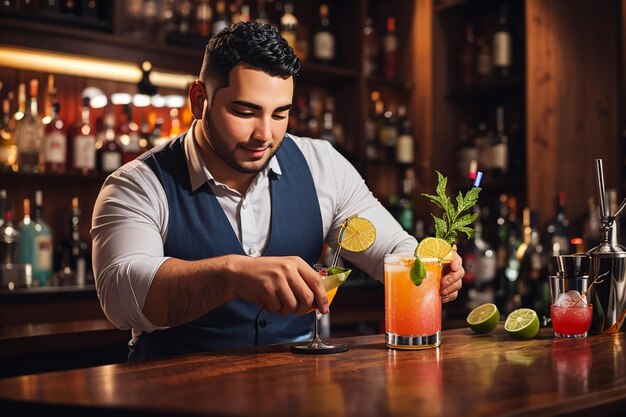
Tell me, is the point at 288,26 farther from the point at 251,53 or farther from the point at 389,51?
the point at 251,53

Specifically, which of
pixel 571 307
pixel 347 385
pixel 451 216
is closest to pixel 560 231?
pixel 571 307

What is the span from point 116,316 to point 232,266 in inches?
14.9

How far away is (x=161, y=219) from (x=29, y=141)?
1777 mm

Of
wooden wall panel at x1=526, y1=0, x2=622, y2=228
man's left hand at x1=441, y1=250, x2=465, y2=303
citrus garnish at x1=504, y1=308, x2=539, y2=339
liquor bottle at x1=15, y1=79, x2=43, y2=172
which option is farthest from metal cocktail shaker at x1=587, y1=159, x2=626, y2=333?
liquor bottle at x1=15, y1=79, x2=43, y2=172

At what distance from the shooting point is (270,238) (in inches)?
71.6

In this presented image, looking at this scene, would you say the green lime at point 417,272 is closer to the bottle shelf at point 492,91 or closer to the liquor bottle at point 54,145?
the liquor bottle at point 54,145

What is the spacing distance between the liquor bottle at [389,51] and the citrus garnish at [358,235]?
3.13m

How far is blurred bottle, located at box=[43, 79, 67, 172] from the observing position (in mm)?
3246

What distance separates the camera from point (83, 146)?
3.31 metres

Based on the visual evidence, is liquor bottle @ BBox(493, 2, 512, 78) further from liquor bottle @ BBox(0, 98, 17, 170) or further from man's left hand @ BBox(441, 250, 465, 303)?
man's left hand @ BBox(441, 250, 465, 303)

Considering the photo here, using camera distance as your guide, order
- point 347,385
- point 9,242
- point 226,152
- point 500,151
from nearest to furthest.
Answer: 1. point 347,385
2. point 226,152
3. point 9,242
4. point 500,151

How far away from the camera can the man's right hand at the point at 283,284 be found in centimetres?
118

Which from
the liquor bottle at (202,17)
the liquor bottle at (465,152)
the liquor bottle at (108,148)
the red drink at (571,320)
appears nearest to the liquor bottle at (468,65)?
the liquor bottle at (465,152)

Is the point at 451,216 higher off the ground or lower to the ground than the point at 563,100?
lower
